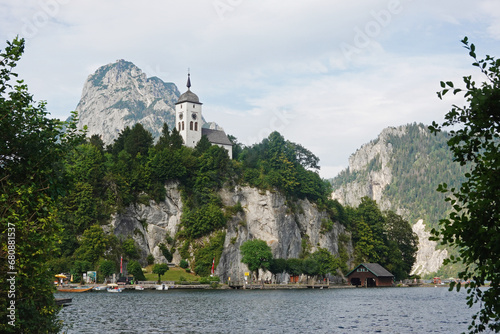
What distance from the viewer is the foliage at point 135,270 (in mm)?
104250

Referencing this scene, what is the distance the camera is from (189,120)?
474 feet

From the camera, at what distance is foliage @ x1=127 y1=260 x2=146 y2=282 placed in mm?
104250

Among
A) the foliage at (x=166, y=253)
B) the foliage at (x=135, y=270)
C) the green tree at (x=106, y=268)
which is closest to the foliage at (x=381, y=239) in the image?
the foliage at (x=166, y=253)

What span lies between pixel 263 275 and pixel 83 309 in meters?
66.8

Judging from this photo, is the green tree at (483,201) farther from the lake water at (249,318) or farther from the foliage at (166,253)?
the foliage at (166,253)

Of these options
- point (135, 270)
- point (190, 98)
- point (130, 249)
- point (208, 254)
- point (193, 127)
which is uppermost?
point (190, 98)

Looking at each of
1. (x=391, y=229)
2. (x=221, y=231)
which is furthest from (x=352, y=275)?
(x=221, y=231)

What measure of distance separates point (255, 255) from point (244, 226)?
12755 millimetres

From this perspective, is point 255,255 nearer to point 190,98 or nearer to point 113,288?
point 113,288

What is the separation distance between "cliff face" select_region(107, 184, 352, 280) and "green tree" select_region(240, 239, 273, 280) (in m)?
3.58

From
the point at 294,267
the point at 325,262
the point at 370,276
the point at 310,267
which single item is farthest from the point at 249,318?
the point at 370,276

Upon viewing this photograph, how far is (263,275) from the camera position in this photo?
121188 mm

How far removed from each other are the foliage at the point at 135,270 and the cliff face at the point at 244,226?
9338 mm

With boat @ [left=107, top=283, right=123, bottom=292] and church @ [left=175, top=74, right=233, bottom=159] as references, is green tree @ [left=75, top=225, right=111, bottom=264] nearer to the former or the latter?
boat @ [left=107, top=283, right=123, bottom=292]
